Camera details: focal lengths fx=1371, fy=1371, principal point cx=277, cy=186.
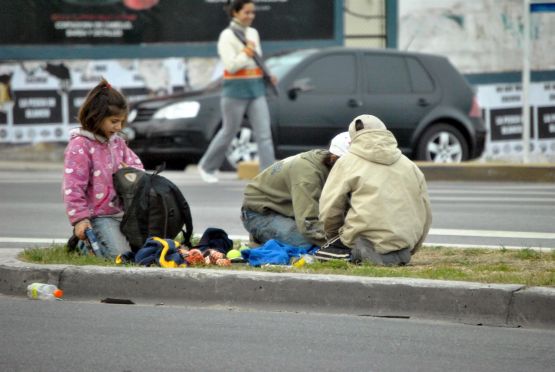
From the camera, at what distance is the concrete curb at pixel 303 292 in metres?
6.49

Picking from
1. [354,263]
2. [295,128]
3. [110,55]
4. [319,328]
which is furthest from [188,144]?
[319,328]

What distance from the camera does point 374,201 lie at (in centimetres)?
745

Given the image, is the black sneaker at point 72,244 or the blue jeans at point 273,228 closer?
the black sneaker at point 72,244

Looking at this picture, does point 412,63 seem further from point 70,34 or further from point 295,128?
point 70,34

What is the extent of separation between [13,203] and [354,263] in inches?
215

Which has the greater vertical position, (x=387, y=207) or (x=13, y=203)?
(x=387, y=207)

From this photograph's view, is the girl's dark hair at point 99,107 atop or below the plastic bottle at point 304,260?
atop

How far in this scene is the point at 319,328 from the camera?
20.6ft

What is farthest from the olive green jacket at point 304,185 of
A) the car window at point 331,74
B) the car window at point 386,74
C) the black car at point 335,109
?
the car window at point 386,74

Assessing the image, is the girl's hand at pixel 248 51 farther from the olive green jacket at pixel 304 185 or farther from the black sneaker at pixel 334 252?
the black sneaker at pixel 334 252

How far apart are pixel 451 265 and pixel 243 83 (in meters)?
6.32

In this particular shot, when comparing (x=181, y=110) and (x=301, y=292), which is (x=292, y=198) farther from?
(x=181, y=110)

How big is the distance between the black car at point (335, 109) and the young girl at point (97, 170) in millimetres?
7031

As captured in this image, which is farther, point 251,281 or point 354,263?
point 354,263
